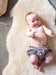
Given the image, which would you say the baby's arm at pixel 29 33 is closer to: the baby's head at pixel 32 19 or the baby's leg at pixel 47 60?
the baby's head at pixel 32 19

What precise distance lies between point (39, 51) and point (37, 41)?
9cm

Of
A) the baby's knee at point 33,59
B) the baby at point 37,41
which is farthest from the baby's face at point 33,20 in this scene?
the baby's knee at point 33,59

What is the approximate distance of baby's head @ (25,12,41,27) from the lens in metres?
1.31

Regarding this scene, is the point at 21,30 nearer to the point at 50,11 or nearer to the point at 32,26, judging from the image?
the point at 32,26

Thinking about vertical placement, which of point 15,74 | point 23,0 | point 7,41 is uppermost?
point 23,0

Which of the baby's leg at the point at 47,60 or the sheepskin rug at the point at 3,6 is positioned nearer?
the baby's leg at the point at 47,60

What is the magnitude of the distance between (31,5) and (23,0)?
0.10 metres

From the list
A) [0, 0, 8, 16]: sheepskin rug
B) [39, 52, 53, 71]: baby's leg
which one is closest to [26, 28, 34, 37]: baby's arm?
[39, 52, 53, 71]: baby's leg

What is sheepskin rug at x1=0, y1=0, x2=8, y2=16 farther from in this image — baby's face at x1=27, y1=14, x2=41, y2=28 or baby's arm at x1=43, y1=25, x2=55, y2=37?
baby's arm at x1=43, y1=25, x2=55, y2=37

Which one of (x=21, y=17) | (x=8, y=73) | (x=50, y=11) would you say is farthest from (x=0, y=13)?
(x=8, y=73)

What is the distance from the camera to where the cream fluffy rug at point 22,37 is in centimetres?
126

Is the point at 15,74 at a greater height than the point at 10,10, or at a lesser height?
lesser

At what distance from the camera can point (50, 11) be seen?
141 cm

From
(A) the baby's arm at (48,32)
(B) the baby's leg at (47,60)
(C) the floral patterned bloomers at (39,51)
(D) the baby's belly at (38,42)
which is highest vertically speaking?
(A) the baby's arm at (48,32)
